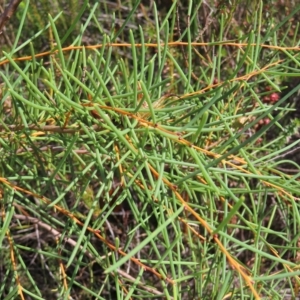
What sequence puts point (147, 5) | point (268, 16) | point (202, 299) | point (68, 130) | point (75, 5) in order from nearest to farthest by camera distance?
point (68, 130)
point (202, 299)
point (268, 16)
point (75, 5)
point (147, 5)

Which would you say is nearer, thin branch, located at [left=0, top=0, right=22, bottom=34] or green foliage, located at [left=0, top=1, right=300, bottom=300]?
green foliage, located at [left=0, top=1, right=300, bottom=300]

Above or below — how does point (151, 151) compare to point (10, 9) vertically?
below

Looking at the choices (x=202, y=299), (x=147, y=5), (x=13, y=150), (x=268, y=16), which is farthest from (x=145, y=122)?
(x=147, y=5)

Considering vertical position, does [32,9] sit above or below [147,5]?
above

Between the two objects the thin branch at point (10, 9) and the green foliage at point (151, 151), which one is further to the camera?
the thin branch at point (10, 9)

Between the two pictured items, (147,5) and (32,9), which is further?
(147,5)

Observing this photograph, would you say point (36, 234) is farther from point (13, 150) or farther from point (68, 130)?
point (68, 130)

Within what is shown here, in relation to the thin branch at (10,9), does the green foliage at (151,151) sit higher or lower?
lower

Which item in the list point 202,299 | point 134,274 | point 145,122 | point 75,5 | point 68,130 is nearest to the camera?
point 145,122

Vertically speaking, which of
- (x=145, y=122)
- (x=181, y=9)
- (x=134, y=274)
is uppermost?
(x=145, y=122)

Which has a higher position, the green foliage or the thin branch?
the thin branch
